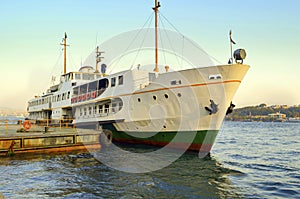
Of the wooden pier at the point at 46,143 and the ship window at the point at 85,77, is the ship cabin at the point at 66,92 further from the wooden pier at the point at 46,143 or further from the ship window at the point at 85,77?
the wooden pier at the point at 46,143

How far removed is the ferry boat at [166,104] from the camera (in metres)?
16.6

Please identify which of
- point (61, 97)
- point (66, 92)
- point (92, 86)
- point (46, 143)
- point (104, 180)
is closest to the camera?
point (104, 180)

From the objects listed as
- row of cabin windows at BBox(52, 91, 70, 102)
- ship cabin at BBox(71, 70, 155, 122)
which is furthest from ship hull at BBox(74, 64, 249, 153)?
row of cabin windows at BBox(52, 91, 70, 102)

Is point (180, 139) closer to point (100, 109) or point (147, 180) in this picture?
point (147, 180)

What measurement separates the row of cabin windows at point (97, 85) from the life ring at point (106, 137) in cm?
425

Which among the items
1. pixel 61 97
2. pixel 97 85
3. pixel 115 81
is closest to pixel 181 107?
pixel 115 81

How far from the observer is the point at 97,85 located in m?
24.5

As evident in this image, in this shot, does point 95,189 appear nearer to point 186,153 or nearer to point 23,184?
point 23,184

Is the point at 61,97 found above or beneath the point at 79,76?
beneath

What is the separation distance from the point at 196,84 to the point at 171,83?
A: 6.09 feet

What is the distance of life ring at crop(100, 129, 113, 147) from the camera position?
71.0 feet

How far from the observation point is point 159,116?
18469mm

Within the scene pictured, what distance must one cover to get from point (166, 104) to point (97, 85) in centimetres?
925

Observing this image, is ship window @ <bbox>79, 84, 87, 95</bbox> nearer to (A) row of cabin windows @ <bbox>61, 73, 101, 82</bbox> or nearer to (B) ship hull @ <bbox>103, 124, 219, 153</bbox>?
(A) row of cabin windows @ <bbox>61, 73, 101, 82</bbox>
